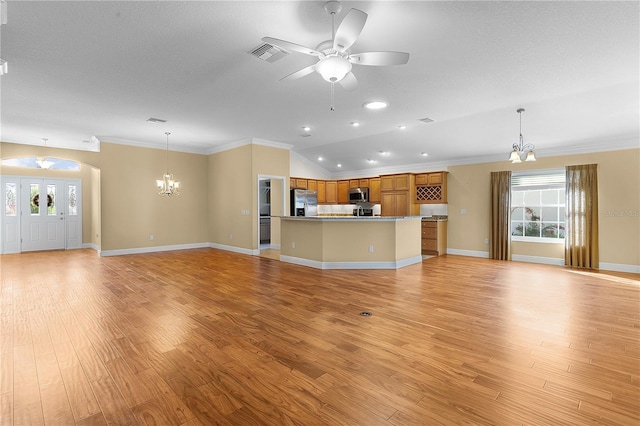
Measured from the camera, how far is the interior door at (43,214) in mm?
8383

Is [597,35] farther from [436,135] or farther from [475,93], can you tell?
[436,135]

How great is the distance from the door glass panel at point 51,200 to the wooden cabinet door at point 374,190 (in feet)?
30.1

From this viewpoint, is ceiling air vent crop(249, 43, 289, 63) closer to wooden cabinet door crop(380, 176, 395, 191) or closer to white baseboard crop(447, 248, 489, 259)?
wooden cabinet door crop(380, 176, 395, 191)

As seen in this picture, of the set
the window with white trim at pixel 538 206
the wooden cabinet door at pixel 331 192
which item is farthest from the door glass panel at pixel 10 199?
the window with white trim at pixel 538 206

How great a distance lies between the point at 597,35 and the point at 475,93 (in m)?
1.62

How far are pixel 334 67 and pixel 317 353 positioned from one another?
2.36 meters

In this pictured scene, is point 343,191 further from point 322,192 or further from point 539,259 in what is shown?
point 539,259

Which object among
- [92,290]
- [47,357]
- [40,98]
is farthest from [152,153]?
[47,357]

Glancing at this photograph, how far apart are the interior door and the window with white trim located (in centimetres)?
1218

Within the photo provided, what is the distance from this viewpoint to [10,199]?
323 inches

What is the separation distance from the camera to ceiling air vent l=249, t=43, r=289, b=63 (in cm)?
311

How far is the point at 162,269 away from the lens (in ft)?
19.4

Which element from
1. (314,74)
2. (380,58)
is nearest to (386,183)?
(314,74)

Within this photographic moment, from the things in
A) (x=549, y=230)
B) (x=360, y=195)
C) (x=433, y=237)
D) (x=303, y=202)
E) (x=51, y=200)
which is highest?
(x=360, y=195)
